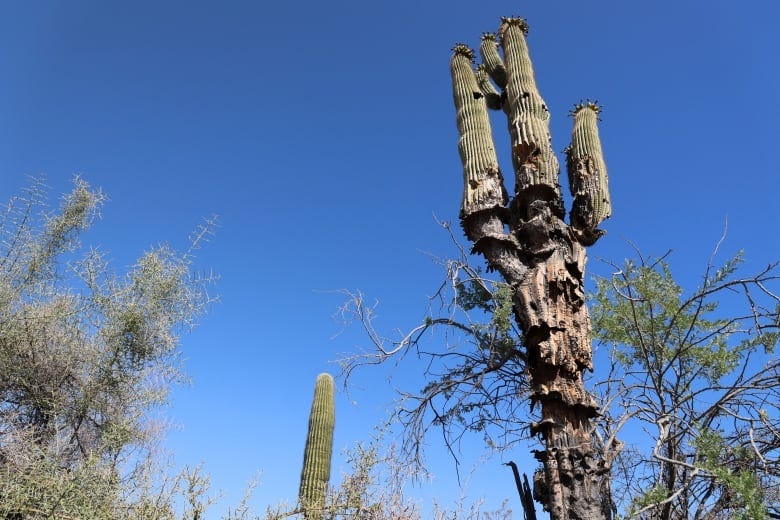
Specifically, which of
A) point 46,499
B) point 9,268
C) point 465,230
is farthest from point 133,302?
point 465,230

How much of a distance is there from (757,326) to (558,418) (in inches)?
47.3

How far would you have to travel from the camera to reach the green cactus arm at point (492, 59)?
5535 millimetres

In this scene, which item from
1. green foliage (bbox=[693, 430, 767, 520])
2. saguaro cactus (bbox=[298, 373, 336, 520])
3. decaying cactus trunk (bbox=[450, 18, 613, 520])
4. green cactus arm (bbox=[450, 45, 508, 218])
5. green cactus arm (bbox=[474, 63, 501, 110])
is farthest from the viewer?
saguaro cactus (bbox=[298, 373, 336, 520])

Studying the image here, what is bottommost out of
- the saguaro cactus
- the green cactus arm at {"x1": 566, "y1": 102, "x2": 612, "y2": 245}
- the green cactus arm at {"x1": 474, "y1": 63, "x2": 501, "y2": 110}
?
the saguaro cactus

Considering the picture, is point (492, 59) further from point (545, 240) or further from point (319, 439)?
point (319, 439)

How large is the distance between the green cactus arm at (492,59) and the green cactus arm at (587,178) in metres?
1.09

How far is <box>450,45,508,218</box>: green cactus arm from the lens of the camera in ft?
14.0

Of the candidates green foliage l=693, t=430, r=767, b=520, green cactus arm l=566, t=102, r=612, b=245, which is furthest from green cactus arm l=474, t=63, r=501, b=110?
green foliage l=693, t=430, r=767, b=520

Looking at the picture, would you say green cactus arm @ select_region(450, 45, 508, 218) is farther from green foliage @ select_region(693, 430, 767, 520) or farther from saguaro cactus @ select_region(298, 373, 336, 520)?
saguaro cactus @ select_region(298, 373, 336, 520)

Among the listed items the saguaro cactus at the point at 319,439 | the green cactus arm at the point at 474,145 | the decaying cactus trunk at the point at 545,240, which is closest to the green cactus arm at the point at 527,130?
the decaying cactus trunk at the point at 545,240

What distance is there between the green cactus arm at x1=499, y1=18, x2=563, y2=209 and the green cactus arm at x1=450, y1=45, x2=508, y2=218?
185 mm

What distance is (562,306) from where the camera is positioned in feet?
11.8

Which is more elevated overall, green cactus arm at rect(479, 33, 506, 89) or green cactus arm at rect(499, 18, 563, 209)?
green cactus arm at rect(479, 33, 506, 89)

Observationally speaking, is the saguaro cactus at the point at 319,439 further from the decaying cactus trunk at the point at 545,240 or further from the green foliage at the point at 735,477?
the green foliage at the point at 735,477
